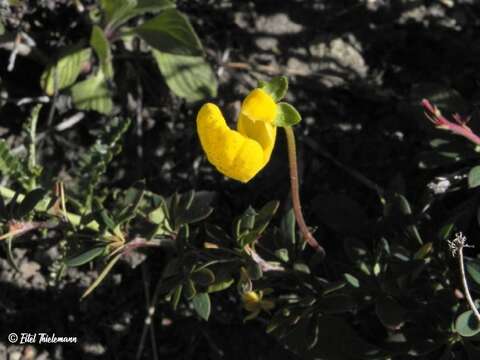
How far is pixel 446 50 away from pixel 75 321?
225 cm

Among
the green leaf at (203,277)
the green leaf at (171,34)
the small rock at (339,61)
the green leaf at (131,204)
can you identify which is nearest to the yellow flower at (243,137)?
the green leaf at (203,277)

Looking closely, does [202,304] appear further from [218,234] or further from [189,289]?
[218,234]

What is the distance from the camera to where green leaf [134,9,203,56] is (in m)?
3.04

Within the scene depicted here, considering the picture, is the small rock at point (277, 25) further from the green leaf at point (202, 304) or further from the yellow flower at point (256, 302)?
the green leaf at point (202, 304)

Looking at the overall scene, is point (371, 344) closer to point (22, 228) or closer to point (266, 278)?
point (266, 278)

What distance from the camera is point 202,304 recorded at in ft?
7.45

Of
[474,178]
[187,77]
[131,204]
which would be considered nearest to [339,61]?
[187,77]

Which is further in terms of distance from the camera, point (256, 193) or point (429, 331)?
point (256, 193)

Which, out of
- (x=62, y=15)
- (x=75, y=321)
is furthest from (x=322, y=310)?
(x=62, y=15)

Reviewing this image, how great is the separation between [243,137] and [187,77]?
1.28 meters

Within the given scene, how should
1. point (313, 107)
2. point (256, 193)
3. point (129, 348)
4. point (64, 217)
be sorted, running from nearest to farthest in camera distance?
point (64, 217)
point (129, 348)
point (256, 193)
point (313, 107)

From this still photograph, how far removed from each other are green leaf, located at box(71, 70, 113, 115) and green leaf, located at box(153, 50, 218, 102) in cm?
29

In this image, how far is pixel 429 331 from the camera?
7.92 feet

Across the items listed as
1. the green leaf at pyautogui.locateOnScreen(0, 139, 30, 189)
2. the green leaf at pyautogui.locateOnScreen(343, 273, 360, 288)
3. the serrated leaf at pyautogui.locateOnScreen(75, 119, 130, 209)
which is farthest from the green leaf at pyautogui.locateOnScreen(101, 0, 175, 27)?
the green leaf at pyautogui.locateOnScreen(343, 273, 360, 288)
